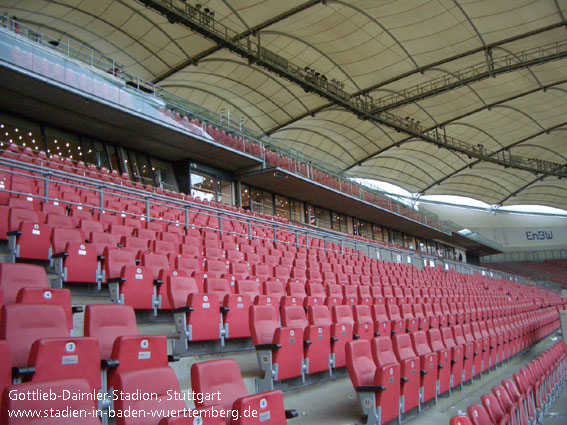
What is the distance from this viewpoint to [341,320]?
5.89 metres

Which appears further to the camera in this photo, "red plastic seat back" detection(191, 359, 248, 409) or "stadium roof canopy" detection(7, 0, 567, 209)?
"stadium roof canopy" detection(7, 0, 567, 209)

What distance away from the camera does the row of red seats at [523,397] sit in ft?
11.6

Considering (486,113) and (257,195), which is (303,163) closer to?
(257,195)

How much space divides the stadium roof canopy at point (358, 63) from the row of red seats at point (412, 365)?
445 inches

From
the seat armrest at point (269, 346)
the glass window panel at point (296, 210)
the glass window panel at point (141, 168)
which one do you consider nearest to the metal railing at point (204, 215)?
the glass window panel at point (141, 168)

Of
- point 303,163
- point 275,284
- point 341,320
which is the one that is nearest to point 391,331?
point 341,320

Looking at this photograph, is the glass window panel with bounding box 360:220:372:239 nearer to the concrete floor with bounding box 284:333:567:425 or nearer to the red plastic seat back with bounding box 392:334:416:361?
the concrete floor with bounding box 284:333:567:425

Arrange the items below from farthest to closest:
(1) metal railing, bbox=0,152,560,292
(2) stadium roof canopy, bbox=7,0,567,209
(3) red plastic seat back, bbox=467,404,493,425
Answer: (2) stadium roof canopy, bbox=7,0,567,209 → (1) metal railing, bbox=0,152,560,292 → (3) red plastic seat back, bbox=467,404,493,425

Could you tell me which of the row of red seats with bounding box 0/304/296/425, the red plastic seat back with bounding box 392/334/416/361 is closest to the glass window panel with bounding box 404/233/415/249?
the red plastic seat back with bounding box 392/334/416/361

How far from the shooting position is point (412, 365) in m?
4.62

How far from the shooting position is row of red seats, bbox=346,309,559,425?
4.07 metres

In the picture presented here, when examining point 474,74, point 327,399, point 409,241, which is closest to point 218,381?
point 327,399

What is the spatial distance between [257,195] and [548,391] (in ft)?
49.9

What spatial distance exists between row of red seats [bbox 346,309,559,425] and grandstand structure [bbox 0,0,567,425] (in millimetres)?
31
